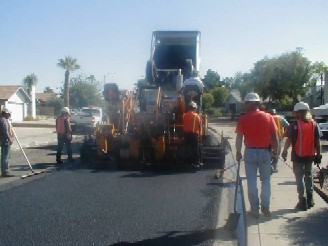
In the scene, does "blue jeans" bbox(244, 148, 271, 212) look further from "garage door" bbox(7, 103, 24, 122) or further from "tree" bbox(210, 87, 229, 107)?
"tree" bbox(210, 87, 229, 107)

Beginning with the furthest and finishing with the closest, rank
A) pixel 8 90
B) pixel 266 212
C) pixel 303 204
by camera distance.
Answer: pixel 8 90, pixel 303 204, pixel 266 212

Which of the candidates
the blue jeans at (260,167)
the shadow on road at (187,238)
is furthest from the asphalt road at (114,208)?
the blue jeans at (260,167)

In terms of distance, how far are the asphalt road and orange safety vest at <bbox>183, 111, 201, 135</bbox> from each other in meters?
1.13

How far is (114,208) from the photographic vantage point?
846 centimetres

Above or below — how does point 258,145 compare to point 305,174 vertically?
above

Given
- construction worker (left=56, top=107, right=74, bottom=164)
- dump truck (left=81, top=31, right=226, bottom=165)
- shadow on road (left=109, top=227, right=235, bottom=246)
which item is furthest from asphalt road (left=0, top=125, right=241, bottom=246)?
construction worker (left=56, top=107, right=74, bottom=164)

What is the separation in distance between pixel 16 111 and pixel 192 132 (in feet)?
155

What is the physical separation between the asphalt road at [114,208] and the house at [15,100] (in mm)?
42517

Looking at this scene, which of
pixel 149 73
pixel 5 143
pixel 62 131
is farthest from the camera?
pixel 149 73

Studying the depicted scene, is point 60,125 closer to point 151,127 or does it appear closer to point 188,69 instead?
point 151,127

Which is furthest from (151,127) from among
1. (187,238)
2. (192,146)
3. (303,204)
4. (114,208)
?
(187,238)

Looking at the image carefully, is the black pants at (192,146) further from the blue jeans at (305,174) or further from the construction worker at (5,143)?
the blue jeans at (305,174)

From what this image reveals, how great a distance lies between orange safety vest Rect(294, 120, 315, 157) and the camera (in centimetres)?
780

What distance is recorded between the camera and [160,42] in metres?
18.3
